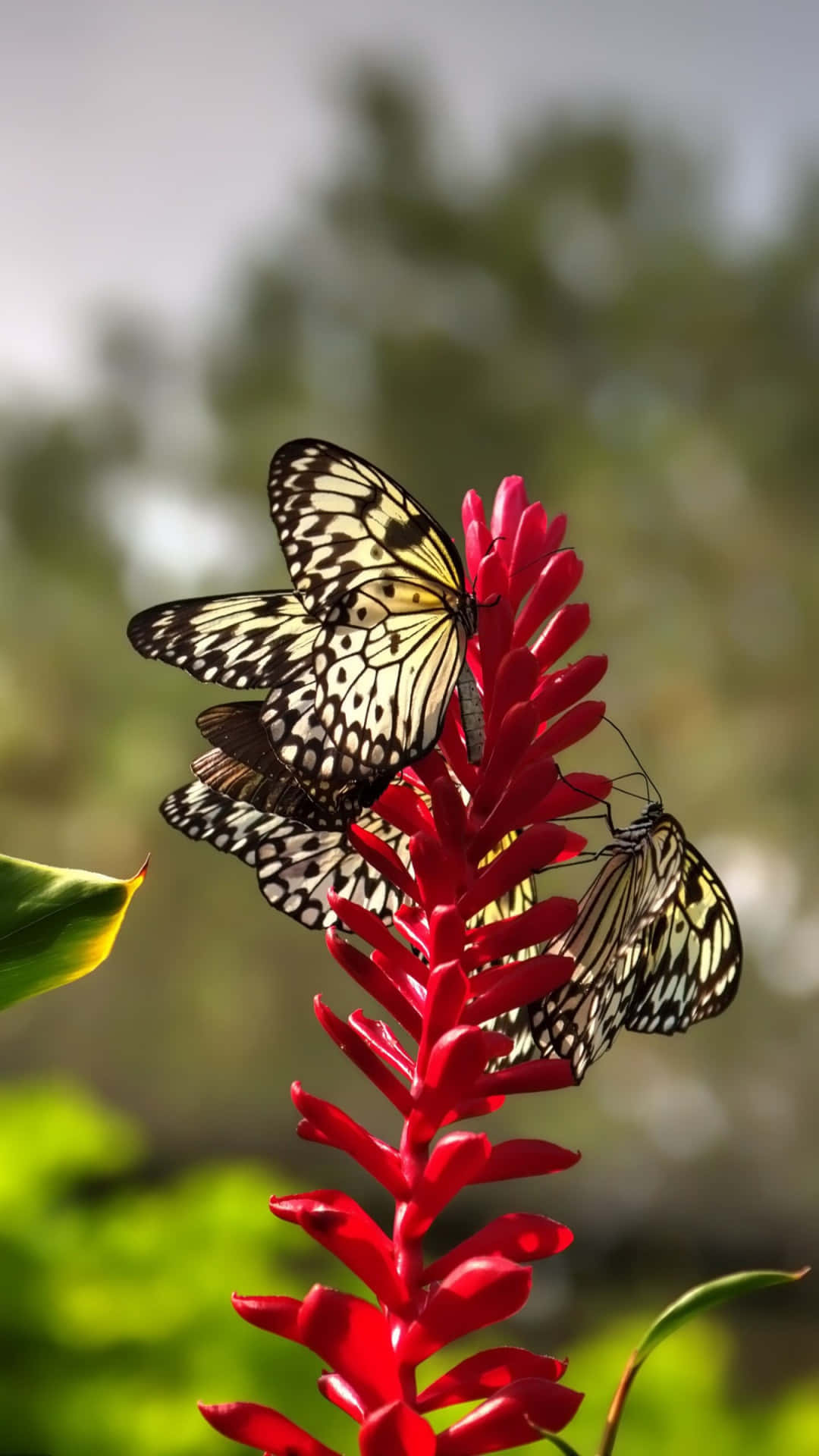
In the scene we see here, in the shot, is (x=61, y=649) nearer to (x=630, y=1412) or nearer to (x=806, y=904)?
(x=806, y=904)

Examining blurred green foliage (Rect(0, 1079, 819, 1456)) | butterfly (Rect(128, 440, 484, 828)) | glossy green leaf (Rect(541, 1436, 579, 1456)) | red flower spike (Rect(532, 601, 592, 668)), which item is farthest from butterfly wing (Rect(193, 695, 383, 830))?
blurred green foliage (Rect(0, 1079, 819, 1456))

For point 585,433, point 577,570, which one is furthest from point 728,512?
point 577,570

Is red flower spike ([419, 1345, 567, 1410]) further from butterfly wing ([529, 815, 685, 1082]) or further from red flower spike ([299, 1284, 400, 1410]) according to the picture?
butterfly wing ([529, 815, 685, 1082])

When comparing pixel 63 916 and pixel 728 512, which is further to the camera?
pixel 728 512

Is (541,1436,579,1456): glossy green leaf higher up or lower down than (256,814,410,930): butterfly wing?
lower down

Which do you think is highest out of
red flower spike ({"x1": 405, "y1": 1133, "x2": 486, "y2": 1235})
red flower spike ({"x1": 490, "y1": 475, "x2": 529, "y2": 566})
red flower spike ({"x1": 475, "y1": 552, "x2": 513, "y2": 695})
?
red flower spike ({"x1": 490, "y1": 475, "x2": 529, "y2": 566})

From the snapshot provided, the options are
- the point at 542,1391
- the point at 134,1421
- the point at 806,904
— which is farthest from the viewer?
the point at 806,904

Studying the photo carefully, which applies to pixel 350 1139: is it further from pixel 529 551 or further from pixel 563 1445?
pixel 529 551

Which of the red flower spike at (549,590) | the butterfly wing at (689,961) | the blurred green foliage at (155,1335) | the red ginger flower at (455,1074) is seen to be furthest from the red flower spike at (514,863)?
the blurred green foliage at (155,1335)
